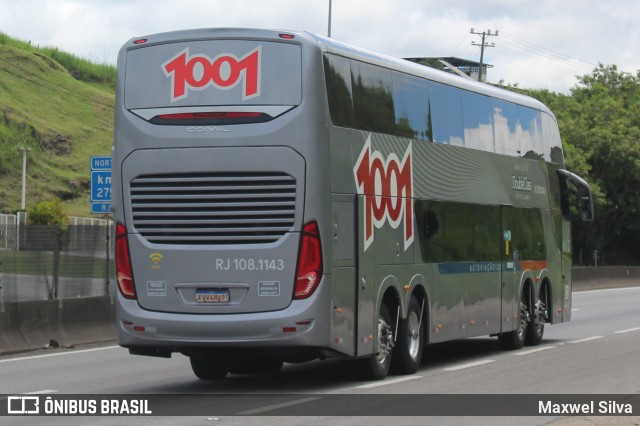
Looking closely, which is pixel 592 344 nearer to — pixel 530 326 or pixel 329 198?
pixel 530 326

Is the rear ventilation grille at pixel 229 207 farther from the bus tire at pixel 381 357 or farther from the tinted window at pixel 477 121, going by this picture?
the tinted window at pixel 477 121

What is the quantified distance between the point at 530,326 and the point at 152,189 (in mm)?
9585

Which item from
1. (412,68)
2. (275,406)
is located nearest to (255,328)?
(275,406)

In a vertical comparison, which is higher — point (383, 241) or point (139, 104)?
point (139, 104)

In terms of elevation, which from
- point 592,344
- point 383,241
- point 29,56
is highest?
point 29,56

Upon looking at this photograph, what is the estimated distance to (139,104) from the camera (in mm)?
14969

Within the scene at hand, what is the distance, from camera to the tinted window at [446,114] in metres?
18.4

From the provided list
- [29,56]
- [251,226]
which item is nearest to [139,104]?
[251,226]

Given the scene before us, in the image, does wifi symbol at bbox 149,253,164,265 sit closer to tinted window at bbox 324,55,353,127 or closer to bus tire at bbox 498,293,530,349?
tinted window at bbox 324,55,353,127

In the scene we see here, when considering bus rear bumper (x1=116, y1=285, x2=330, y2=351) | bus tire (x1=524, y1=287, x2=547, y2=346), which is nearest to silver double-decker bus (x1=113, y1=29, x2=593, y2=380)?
bus rear bumper (x1=116, y1=285, x2=330, y2=351)

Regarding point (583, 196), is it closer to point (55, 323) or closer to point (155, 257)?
point (55, 323)

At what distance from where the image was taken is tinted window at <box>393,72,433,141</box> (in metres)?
17.1

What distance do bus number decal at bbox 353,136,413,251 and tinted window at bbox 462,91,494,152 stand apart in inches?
101

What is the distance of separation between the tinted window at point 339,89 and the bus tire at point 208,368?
344 centimetres
